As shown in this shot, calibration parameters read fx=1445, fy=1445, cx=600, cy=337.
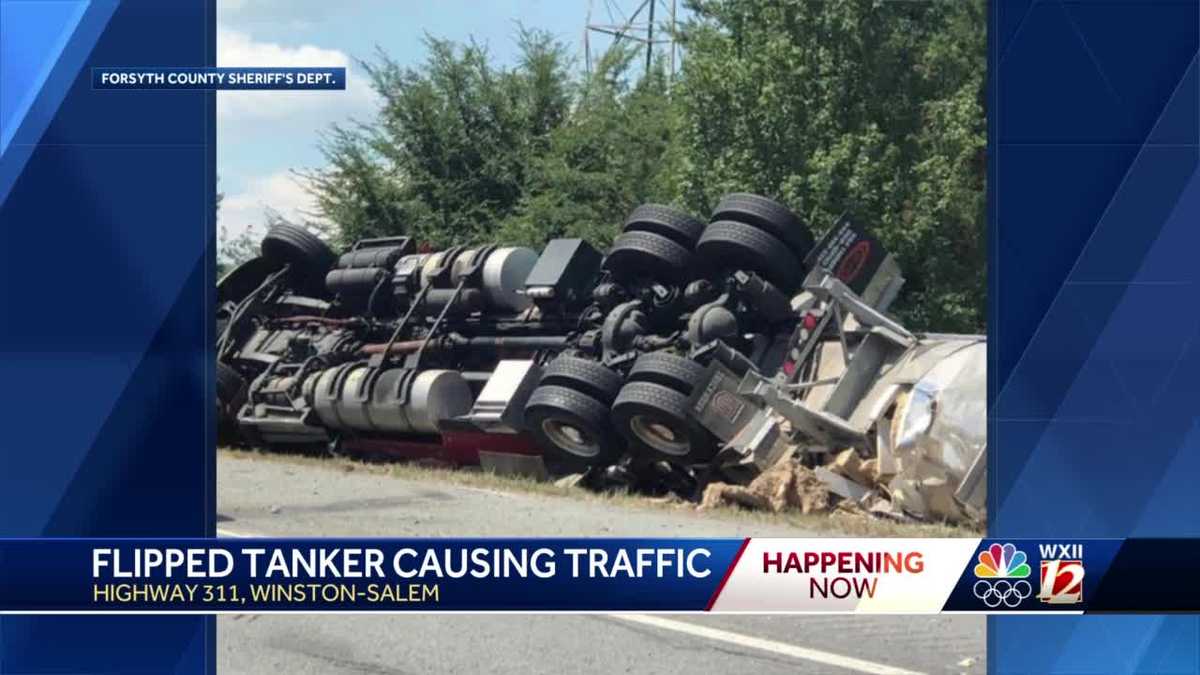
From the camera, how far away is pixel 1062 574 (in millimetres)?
3008

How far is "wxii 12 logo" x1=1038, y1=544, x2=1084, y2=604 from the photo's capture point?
3.01m

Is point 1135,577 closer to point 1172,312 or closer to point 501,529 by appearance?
point 1172,312

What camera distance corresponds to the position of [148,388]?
302cm

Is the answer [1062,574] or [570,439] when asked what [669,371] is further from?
[1062,574]

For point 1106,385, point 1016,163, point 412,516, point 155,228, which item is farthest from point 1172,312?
point 155,228

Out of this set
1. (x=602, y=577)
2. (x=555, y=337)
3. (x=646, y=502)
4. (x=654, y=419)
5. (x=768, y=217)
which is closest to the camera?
(x=602, y=577)

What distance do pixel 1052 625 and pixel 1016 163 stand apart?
0.98 meters

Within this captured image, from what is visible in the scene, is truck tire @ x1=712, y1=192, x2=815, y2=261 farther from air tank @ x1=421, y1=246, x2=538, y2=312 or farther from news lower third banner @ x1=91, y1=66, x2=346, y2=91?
news lower third banner @ x1=91, y1=66, x2=346, y2=91

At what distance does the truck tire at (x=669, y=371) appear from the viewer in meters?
3.45

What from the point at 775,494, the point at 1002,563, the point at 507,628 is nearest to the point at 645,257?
the point at 775,494

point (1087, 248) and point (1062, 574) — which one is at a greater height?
point (1087, 248)

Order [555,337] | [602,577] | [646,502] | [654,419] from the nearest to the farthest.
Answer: [602,577], [646,502], [555,337], [654,419]

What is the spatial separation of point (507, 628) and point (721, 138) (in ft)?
3.93

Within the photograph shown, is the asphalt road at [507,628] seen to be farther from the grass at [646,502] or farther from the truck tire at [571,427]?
the truck tire at [571,427]
